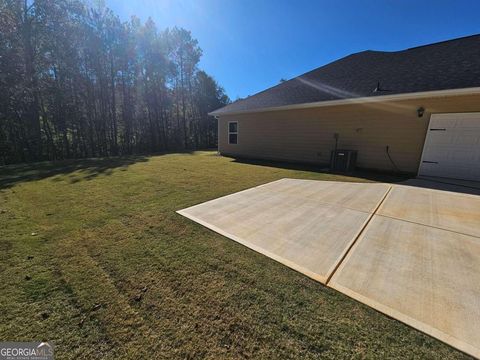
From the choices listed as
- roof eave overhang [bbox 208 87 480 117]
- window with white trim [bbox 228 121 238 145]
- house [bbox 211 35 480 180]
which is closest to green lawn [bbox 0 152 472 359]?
roof eave overhang [bbox 208 87 480 117]

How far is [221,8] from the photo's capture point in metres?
7.13

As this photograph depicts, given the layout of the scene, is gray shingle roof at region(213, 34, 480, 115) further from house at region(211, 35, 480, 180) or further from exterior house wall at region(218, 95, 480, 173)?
exterior house wall at region(218, 95, 480, 173)

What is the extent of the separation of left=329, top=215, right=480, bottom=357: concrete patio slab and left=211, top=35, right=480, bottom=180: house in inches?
187

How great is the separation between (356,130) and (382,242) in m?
6.02

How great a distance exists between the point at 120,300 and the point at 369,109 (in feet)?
27.3

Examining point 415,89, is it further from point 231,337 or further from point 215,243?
point 231,337

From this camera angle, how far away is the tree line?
31.6ft

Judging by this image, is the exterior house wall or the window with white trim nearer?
the exterior house wall

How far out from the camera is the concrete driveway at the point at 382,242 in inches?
64.1

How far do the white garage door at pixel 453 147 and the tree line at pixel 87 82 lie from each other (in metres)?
16.4

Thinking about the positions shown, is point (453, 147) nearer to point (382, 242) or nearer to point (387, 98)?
point (387, 98)

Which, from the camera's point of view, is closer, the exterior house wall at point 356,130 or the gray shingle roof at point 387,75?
the gray shingle roof at point 387,75

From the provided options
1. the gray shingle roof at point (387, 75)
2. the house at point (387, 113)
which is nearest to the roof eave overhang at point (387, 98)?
the house at point (387, 113)

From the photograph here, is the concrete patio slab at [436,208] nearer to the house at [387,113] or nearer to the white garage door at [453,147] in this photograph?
the white garage door at [453,147]
